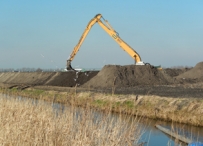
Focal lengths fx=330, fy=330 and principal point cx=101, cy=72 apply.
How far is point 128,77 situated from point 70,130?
23.4 metres

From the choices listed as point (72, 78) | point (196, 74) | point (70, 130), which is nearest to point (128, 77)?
point (72, 78)

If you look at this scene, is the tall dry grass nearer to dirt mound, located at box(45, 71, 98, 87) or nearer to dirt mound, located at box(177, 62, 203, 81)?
dirt mound, located at box(45, 71, 98, 87)

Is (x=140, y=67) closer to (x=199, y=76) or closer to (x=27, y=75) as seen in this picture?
(x=199, y=76)

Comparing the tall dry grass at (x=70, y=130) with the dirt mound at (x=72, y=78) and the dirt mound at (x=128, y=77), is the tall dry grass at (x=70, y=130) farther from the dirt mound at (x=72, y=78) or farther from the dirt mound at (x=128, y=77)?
the dirt mound at (x=72, y=78)

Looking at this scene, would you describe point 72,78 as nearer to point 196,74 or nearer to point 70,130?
point 196,74

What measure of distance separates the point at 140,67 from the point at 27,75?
2525 cm

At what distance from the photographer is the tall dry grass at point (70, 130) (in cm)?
578

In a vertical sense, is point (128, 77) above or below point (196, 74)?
below

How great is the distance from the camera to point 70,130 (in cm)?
638

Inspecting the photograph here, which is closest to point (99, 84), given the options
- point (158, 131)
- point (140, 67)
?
point (140, 67)

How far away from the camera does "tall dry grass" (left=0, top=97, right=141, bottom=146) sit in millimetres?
5781

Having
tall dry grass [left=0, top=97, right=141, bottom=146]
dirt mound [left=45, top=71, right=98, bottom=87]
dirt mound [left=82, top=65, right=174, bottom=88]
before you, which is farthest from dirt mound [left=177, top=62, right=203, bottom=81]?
tall dry grass [left=0, top=97, right=141, bottom=146]

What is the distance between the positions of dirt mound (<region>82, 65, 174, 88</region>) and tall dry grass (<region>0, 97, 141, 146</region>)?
68.6 feet

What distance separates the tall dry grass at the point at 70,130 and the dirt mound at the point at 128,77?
2090 cm
